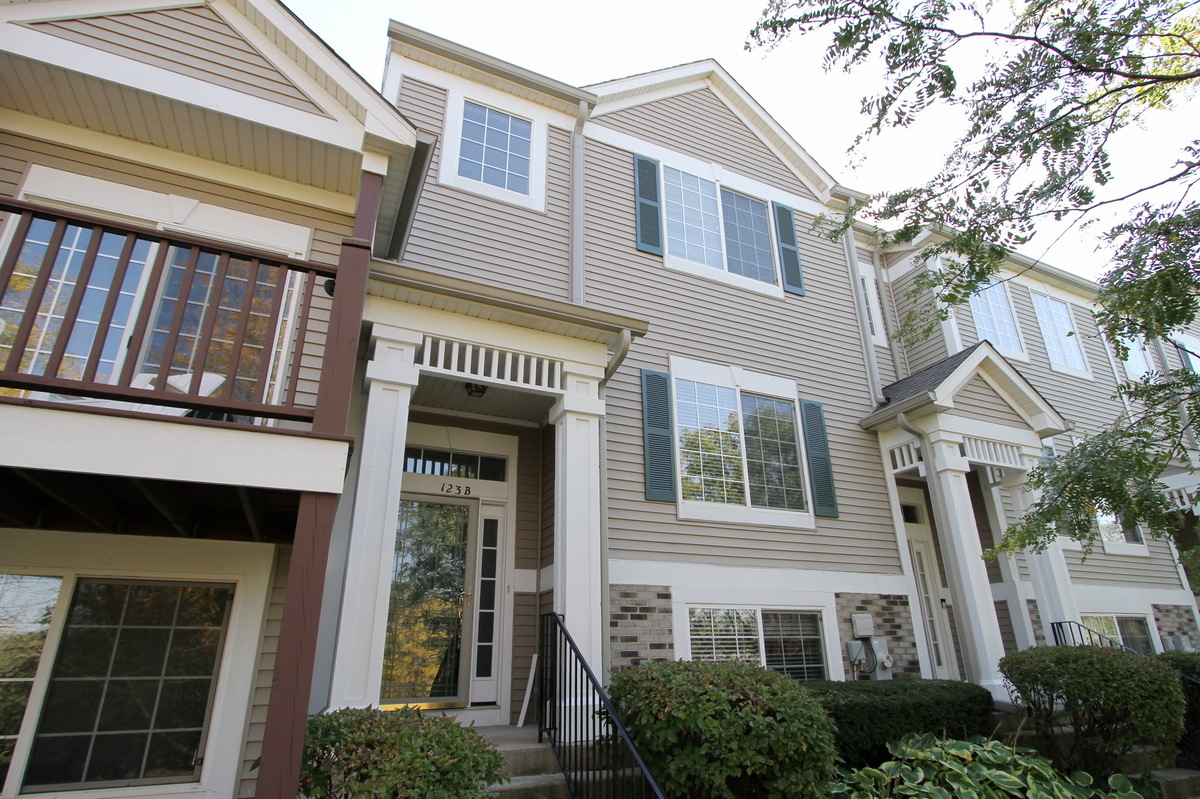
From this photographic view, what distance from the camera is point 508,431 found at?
700 centimetres

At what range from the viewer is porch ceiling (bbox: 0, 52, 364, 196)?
4.70m

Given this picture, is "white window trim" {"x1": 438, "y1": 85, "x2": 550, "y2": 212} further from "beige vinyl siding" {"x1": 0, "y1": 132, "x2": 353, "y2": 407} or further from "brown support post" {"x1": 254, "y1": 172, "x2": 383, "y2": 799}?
"brown support post" {"x1": 254, "y1": 172, "x2": 383, "y2": 799}

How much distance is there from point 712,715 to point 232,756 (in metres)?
2.98

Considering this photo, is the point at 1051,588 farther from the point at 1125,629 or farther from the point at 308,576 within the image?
the point at 308,576

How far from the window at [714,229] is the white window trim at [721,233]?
0.05ft

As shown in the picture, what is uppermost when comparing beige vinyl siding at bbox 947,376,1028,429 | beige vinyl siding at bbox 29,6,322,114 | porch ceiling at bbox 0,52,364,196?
beige vinyl siding at bbox 29,6,322,114

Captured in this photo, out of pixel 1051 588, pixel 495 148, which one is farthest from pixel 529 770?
pixel 1051 588

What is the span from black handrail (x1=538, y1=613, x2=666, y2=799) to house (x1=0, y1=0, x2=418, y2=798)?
73.5 inches

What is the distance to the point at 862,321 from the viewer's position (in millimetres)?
9766

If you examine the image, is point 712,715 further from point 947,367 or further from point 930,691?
point 947,367

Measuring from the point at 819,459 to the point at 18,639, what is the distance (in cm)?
750

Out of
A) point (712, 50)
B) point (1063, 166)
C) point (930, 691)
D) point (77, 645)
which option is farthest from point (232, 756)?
point (712, 50)

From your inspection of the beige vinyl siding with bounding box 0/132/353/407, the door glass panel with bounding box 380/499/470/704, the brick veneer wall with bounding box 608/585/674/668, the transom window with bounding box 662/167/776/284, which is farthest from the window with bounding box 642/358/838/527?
the beige vinyl siding with bounding box 0/132/353/407

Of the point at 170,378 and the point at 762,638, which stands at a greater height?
the point at 170,378
